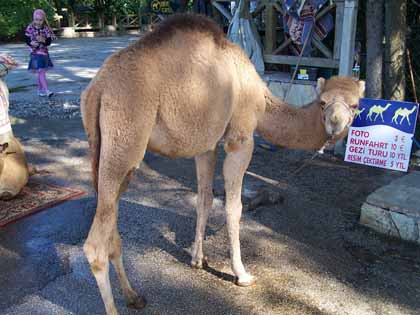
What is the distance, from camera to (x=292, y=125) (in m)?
3.56

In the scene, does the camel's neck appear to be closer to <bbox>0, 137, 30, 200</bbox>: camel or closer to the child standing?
<bbox>0, 137, 30, 200</bbox>: camel

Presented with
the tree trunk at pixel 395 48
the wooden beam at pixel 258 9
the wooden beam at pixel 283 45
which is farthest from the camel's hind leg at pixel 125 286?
the wooden beam at pixel 258 9

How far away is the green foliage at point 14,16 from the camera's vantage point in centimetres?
2525

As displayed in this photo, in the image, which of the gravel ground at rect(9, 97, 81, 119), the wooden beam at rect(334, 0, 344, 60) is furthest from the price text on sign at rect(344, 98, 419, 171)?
the gravel ground at rect(9, 97, 81, 119)

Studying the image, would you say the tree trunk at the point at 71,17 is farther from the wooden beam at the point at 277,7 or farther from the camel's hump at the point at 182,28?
the camel's hump at the point at 182,28

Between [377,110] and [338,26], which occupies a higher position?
[338,26]

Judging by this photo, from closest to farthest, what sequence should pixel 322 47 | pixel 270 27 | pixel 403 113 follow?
pixel 403 113
pixel 322 47
pixel 270 27

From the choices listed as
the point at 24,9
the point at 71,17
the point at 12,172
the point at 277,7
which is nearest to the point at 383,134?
the point at 277,7

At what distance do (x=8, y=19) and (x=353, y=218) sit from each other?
2563cm

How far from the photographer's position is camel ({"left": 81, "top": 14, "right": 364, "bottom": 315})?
292 centimetres

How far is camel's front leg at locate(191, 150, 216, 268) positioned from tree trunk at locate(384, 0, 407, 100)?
12.4 feet

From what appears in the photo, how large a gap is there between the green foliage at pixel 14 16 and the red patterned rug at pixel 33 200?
22.5 metres

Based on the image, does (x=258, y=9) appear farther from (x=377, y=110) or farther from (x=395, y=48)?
(x=377, y=110)

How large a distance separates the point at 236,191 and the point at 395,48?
4.06 meters
